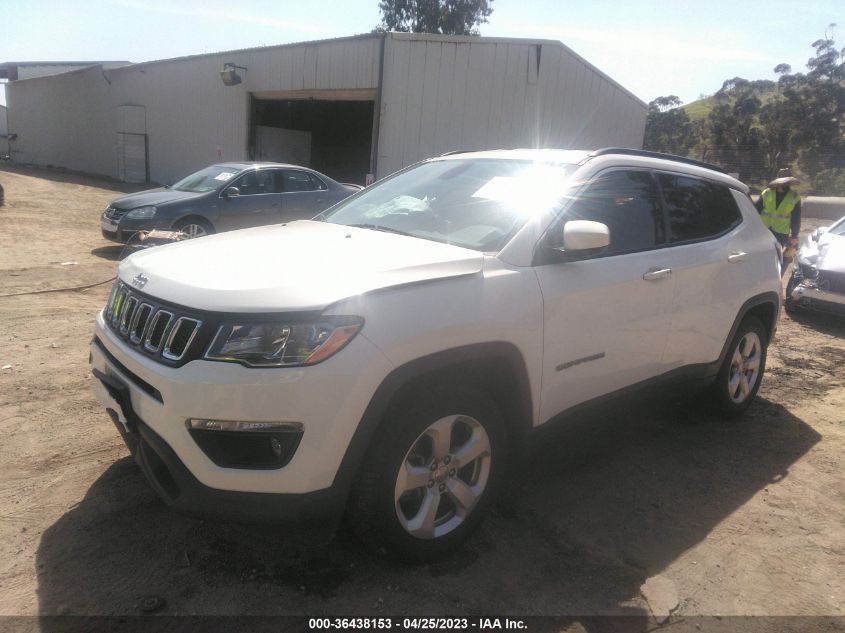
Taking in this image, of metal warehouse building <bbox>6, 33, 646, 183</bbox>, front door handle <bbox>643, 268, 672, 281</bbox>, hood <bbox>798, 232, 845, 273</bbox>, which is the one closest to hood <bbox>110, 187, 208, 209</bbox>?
metal warehouse building <bbox>6, 33, 646, 183</bbox>

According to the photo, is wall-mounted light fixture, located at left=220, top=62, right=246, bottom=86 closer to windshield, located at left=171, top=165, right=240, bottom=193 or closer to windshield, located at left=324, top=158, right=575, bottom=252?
windshield, located at left=171, top=165, right=240, bottom=193

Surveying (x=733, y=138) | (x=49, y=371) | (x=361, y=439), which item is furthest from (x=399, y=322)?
(x=733, y=138)

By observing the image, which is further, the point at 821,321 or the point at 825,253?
the point at 821,321

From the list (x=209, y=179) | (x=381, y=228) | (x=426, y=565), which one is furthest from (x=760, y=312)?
(x=209, y=179)

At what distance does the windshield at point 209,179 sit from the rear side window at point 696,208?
7.99m

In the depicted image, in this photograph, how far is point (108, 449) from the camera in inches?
134

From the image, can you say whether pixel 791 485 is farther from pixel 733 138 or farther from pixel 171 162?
pixel 733 138

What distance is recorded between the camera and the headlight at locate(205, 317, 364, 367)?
2088mm

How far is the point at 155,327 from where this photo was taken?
2.33 meters

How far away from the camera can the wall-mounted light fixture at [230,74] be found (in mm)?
18281

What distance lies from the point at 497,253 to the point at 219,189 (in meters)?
8.22

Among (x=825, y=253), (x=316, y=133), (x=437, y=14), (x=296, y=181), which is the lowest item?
(x=825, y=253)

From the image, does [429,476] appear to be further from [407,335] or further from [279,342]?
[279,342]

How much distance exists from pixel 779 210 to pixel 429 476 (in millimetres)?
7735
